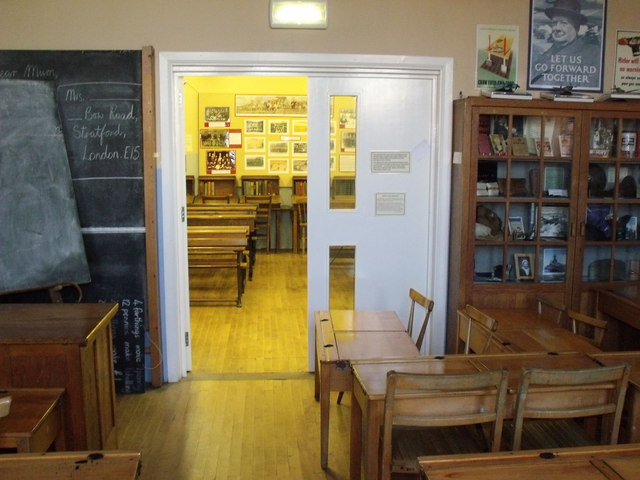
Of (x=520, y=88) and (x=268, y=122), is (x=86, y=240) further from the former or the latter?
(x=268, y=122)

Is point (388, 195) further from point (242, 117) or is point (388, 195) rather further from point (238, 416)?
point (242, 117)

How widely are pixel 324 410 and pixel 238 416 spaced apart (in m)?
0.90

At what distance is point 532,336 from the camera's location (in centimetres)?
325

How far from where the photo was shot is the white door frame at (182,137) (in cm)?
392

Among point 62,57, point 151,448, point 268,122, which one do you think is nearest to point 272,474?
point 151,448

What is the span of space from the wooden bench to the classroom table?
12.7 feet

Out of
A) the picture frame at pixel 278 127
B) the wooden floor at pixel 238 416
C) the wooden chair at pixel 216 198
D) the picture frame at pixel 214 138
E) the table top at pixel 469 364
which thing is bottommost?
the wooden floor at pixel 238 416

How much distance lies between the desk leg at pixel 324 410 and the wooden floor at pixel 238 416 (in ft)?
0.19

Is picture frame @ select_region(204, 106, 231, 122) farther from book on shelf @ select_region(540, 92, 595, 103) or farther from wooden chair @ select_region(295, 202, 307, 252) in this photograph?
book on shelf @ select_region(540, 92, 595, 103)

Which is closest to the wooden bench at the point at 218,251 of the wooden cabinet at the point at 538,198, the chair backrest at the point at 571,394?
the wooden cabinet at the point at 538,198

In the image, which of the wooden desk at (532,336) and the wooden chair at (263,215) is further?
the wooden chair at (263,215)

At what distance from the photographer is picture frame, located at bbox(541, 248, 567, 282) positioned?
411 centimetres

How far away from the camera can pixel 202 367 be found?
14.6 feet

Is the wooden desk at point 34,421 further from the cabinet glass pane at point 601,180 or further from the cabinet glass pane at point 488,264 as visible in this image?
the cabinet glass pane at point 601,180
